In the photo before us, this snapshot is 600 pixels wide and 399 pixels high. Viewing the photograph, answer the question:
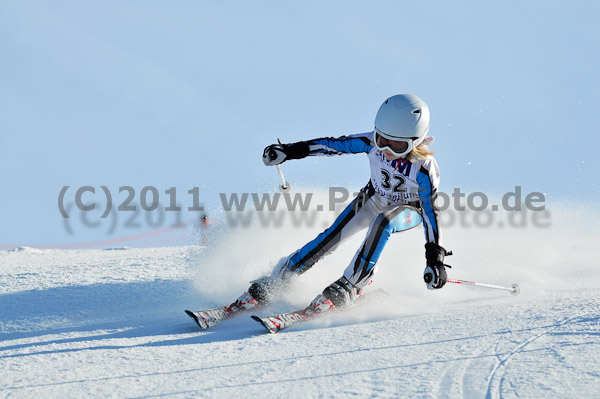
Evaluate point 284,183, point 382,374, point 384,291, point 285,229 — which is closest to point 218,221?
point 285,229

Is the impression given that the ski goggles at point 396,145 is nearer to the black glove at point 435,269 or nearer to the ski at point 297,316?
the black glove at point 435,269

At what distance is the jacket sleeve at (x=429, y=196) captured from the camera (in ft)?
14.6

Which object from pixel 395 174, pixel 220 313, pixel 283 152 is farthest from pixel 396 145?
pixel 220 313

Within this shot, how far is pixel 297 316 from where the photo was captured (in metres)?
4.43

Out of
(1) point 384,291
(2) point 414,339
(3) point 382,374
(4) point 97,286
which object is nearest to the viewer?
(3) point 382,374

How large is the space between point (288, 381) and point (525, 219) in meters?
6.78

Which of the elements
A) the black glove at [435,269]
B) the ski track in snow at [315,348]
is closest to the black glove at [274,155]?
the ski track in snow at [315,348]

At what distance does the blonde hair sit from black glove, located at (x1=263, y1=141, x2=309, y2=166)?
106 centimetres

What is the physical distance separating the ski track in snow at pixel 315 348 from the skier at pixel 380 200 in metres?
0.24

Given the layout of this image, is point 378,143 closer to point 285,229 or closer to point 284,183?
point 284,183

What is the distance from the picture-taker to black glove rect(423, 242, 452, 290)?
4.20 m

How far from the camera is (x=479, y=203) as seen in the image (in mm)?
8742

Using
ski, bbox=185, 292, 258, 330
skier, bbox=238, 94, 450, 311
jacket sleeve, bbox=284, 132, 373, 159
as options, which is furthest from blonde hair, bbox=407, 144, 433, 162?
ski, bbox=185, 292, 258, 330

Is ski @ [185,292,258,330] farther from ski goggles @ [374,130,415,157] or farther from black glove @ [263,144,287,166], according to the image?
ski goggles @ [374,130,415,157]
